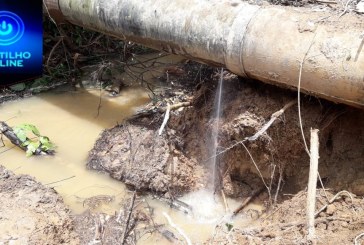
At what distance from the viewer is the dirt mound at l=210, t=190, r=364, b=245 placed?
2885mm

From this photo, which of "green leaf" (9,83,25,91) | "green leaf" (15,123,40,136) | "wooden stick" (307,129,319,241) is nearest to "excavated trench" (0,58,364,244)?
"wooden stick" (307,129,319,241)

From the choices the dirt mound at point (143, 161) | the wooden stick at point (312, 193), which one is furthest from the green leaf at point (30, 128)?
the wooden stick at point (312, 193)

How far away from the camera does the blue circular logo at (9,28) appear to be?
17.5 ft

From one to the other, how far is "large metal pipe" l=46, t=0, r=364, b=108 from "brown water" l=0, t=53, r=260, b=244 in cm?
112

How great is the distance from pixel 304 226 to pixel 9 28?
412cm

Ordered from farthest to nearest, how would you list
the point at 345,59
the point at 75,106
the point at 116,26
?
the point at 75,106 < the point at 116,26 < the point at 345,59

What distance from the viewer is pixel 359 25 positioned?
3145 millimetres

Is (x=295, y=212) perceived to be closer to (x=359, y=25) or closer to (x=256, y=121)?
(x=256, y=121)

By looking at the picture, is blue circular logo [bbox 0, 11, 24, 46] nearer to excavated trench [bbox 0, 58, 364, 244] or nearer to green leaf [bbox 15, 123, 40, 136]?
green leaf [bbox 15, 123, 40, 136]

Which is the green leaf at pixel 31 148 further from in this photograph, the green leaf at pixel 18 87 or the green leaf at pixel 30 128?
the green leaf at pixel 18 87

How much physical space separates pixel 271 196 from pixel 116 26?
2.18 m

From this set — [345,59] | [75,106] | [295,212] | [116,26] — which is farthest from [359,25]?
[75,106]

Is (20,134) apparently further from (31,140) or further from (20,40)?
(20,40)

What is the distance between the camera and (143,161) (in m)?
4.18
